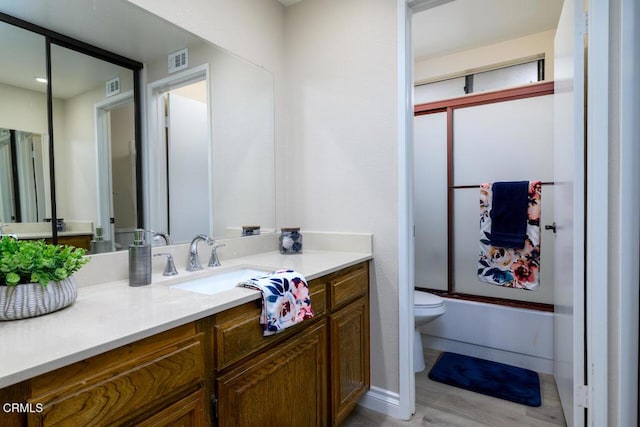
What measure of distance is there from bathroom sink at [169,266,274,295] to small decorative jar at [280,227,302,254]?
1.14ft

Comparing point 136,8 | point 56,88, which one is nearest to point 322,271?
point 56,88

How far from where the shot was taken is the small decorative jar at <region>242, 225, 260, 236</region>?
195cm

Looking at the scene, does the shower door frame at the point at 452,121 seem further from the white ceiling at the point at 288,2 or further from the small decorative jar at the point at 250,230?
the small decorative jar at the point at 250,230

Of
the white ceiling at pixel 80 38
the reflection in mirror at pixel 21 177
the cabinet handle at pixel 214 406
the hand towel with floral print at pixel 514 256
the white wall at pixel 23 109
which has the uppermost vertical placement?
the white ceiling at pixel 80 38

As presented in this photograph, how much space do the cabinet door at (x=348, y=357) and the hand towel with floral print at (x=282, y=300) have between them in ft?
1.08

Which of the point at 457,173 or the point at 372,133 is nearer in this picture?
the point at 372,133

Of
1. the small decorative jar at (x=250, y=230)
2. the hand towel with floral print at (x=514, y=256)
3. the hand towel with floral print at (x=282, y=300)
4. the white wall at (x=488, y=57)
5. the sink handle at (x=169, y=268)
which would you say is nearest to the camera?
the hand towel with floral print at (x=282, y=300)

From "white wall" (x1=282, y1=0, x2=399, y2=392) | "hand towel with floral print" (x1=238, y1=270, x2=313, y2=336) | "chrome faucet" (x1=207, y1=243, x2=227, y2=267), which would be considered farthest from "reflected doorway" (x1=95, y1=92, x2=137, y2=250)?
"white wall" (x1=282, y1=0, x2=399, y2=392)

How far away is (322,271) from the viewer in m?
1.46

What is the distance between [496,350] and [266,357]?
1944 mm

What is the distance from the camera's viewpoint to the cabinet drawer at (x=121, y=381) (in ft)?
2.18

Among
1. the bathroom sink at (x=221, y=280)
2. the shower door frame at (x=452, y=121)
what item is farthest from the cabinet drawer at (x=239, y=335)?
the shower door frame at (x=452, y=121)

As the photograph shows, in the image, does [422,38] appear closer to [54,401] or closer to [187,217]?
Answer: [187,217]

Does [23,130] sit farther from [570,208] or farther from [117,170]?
[570,208]
